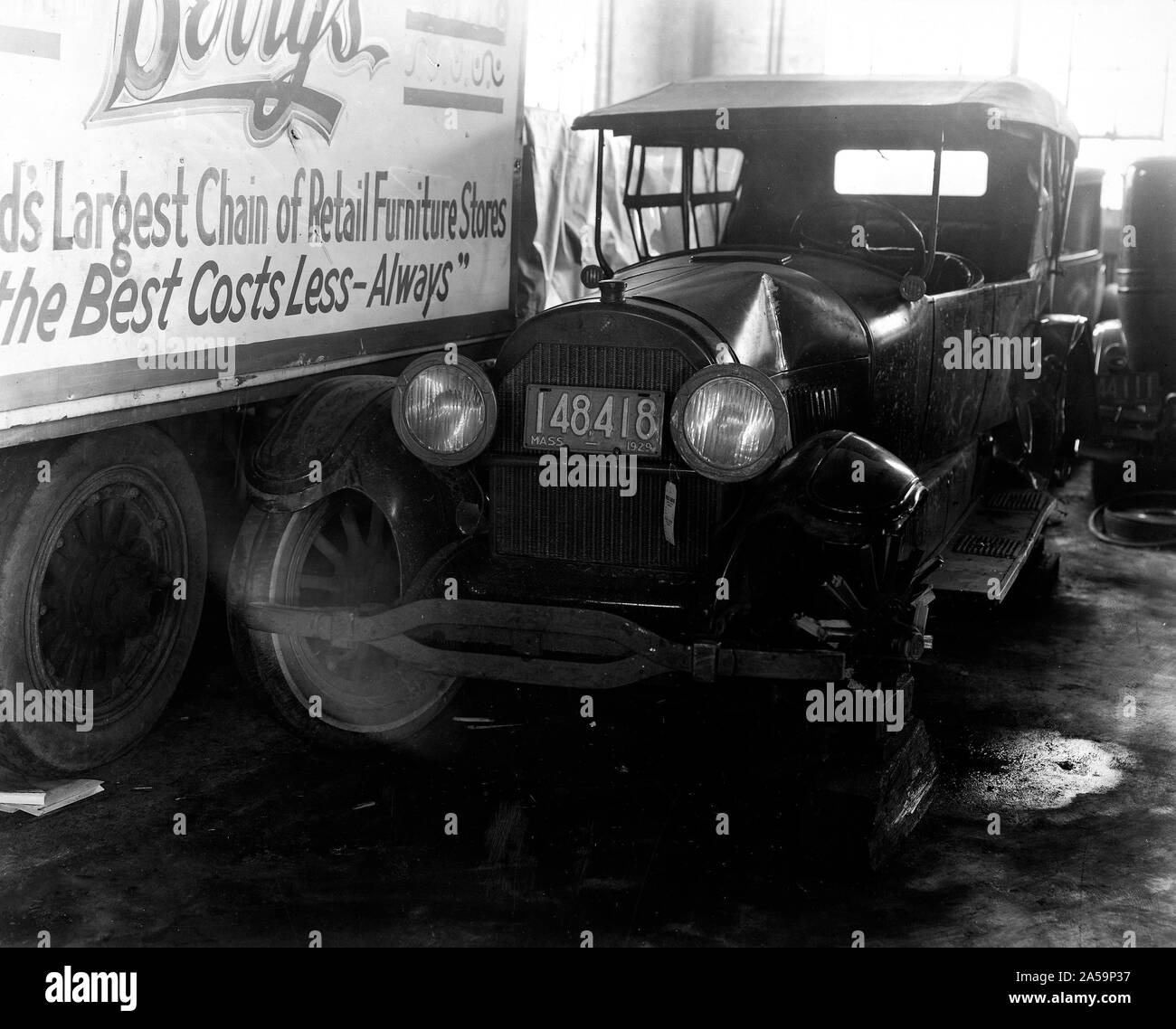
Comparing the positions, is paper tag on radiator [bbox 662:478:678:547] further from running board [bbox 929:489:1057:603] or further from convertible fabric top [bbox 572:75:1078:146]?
convertible fabric top [bbox 572:75:1078:146]

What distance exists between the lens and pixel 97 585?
13.3ft

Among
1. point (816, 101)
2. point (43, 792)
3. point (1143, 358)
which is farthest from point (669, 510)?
point (1143, 358)

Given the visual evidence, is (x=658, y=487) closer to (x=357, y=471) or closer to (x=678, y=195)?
(x=357, y=471)

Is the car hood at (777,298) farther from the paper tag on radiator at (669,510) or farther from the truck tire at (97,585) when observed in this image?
the truck tire at (97,585)

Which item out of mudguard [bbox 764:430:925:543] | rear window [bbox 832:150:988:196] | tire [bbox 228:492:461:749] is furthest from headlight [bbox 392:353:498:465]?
rear window [bbox 832:150:988:196]

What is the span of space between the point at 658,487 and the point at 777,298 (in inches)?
32.1

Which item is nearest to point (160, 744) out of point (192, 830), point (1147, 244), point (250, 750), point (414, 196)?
point (250, 750)

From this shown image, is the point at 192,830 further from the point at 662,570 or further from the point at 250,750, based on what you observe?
the point at 662,570

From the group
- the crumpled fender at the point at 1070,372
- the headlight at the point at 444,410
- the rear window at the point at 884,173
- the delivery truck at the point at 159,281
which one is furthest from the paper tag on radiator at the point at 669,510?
the crumpled fender at the point at 1070,372

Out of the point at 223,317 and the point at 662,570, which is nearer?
the point at 662,570

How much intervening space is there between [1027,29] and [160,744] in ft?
42.4

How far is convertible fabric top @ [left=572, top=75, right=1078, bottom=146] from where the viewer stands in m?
4.67

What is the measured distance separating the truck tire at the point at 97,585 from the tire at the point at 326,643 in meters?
0.49

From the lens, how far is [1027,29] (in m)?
13.9
